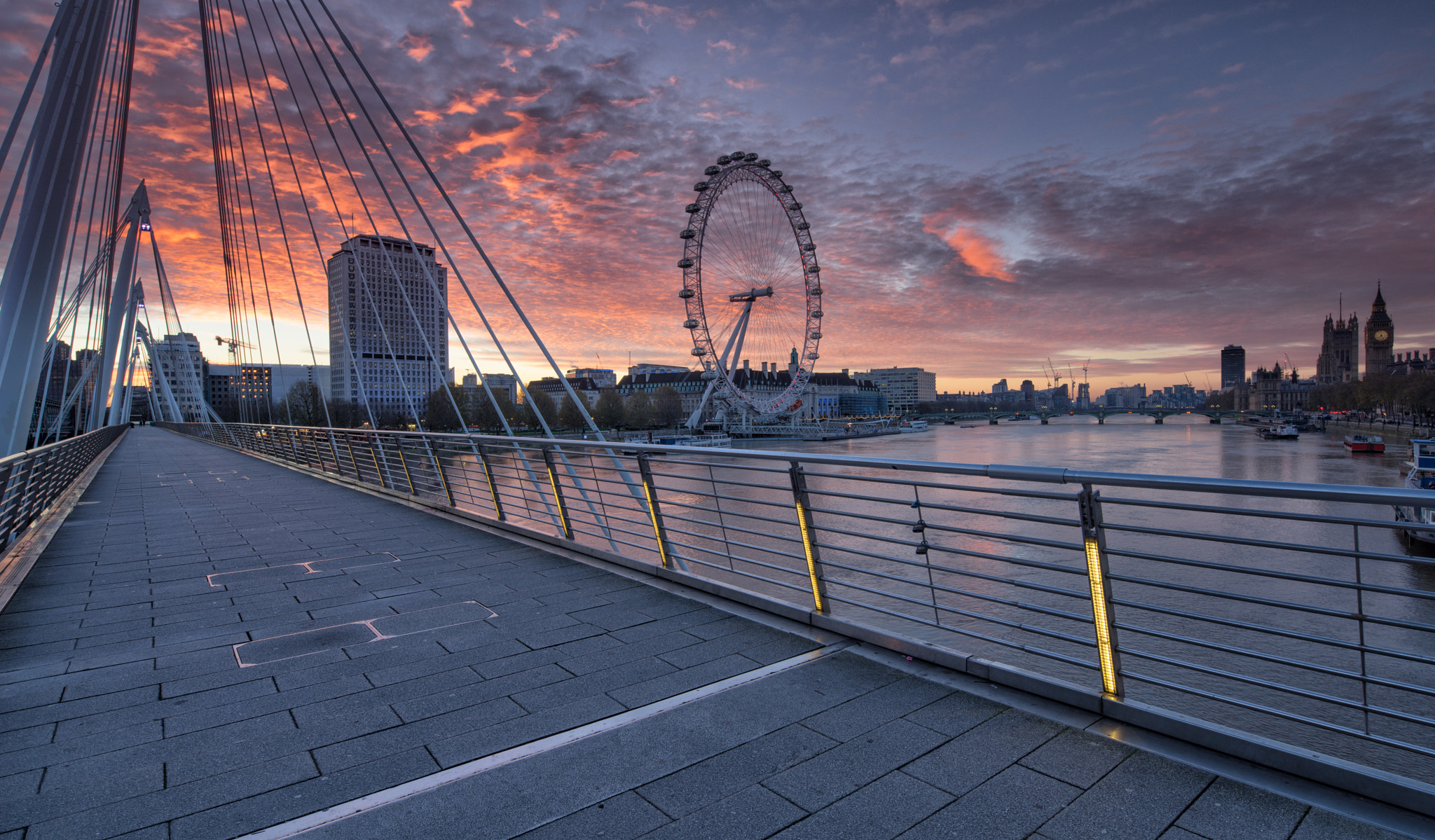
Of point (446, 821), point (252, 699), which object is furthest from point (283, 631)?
point (446, 821)

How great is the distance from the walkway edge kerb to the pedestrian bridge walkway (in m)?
0.82

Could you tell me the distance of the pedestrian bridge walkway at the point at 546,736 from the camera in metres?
2.51

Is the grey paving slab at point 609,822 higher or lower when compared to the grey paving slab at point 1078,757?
higher

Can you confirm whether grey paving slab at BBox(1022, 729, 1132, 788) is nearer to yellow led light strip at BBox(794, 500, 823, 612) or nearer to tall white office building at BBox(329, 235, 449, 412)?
yellow led light strip at BBox(794, 500, 823, 612)

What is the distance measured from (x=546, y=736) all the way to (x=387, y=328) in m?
69.5

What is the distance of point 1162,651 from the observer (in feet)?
43.7

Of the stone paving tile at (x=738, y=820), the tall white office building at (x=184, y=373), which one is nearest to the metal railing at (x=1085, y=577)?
the stone paving tile at (x=738, y=820)

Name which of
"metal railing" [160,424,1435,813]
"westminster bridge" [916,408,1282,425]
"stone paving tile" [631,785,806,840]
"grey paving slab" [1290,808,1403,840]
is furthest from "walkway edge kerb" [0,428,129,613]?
"westminster bridge" [916,408,1282,425]

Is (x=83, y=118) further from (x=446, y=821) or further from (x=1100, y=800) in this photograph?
(x=1100, y=800)

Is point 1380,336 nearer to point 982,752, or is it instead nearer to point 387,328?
point 387,328

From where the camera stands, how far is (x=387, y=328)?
A: 65562mm

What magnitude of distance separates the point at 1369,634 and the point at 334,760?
21.2 m

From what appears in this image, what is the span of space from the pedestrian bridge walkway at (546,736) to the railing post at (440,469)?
403 centimetres

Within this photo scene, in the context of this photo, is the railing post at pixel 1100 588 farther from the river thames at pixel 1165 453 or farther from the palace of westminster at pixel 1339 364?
the palace of westminster at pixel 1339 364
